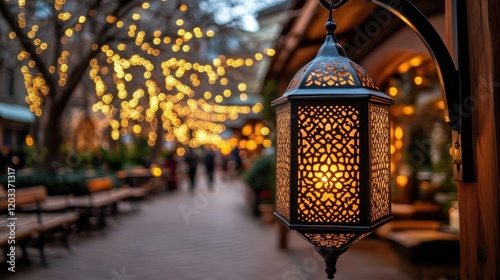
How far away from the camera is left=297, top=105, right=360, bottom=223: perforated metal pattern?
1732 mm

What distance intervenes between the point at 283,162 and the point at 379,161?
1.17 feet

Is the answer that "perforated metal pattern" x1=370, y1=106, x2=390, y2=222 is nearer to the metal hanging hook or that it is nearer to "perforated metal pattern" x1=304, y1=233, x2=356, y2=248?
"perforated metal pattern" x1=304, y1=233, x2=356, y2=248

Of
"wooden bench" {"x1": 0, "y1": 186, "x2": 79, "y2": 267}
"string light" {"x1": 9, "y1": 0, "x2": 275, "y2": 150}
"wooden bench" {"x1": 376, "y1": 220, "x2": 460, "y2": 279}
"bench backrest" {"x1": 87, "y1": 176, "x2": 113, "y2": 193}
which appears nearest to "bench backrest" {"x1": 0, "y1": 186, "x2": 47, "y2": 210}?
"wooden bench" {"x1": 0, "y1": 186, "x2": 79, "y2": 267}

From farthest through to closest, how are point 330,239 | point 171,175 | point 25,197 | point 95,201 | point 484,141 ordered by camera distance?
1. point 171,175
2. point 95,201
3. point 25,197
4. point 330,239
5. point 484,141

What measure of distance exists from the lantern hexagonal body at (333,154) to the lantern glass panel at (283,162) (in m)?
0.02

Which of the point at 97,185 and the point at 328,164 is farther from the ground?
the point at 328,164

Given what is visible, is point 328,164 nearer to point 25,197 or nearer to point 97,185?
point 25,197

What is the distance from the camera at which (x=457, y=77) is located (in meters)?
1.77

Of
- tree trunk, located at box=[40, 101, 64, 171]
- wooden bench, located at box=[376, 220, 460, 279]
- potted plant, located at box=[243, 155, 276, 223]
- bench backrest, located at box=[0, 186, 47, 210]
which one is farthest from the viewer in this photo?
tree trunk, located at box=[40, 101, 64, 171]

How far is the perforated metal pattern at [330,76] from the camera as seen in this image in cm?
175

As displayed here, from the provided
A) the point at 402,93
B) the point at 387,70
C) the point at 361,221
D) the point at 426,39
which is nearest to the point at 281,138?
the point at 361,221

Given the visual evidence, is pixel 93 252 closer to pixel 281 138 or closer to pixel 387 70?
pixel 387 70

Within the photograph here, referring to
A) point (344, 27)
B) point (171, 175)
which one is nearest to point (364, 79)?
point (344, 27)

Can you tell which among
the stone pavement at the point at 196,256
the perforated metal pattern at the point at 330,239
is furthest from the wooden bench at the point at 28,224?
the perforated metal pattern at the point at 330,239
